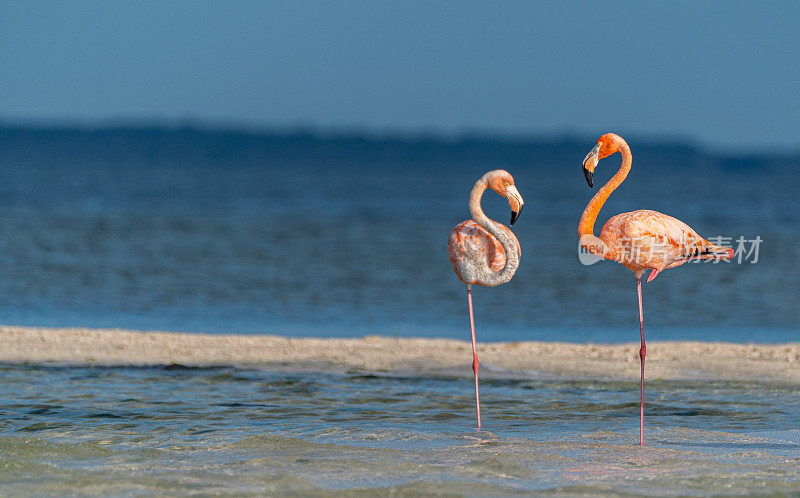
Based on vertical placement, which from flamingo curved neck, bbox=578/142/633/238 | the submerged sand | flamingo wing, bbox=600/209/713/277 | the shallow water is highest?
flamingo curved neck, bbox=578/142/633/238

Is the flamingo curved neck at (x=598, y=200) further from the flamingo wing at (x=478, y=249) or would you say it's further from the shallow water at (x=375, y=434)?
the shallow water at (x=375, y=434)

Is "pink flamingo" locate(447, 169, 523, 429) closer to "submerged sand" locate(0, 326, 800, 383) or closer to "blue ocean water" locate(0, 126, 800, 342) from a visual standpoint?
"submerged sand" locate(0, 326, 800, 383)

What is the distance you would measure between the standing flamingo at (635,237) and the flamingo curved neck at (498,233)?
497 millimetres

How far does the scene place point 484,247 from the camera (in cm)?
681

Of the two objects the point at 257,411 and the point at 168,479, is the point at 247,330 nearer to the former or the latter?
the point at 257,411

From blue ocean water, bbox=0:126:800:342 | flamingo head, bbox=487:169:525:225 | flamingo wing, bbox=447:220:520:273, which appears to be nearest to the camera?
flamingo head, bbox=487:169:525:225

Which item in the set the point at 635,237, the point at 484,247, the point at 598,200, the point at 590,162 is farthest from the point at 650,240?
the point at 484,247

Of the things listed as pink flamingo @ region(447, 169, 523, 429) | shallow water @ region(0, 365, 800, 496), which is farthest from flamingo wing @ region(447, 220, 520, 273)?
shallow water @ region(0, 365, 800, 496)

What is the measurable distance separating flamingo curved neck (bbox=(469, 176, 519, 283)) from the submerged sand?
135 inches

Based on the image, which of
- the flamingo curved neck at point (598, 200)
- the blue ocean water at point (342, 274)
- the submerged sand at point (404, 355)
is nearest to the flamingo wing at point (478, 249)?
the flamingo curved neck at point (598, 200)

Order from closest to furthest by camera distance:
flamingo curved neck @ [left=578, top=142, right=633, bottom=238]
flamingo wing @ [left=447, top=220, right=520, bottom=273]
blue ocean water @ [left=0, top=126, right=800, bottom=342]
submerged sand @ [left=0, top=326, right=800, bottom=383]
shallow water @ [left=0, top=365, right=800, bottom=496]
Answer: shallow water @ [left=0, top=365, right=800, bottom=496] < flamingo curved neck @ [left=578, top=142, right=633, bottom=238] < flamingo wing @ [left=447, top=220, right=520, bottom=273] < submerged sand @ [left=0, top=326, right=800, bottom=383] < blue ocean water @ [left=0, top=126, right=800, bottom=342]

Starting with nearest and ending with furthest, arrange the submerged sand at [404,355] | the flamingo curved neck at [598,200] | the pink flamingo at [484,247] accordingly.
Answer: the flamingo curved neck at [598,200], the pink flamingo at [484,247], the submerged sand at [404,355]

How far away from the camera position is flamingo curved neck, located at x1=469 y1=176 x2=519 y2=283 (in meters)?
6.66

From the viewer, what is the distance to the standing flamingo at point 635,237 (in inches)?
250
